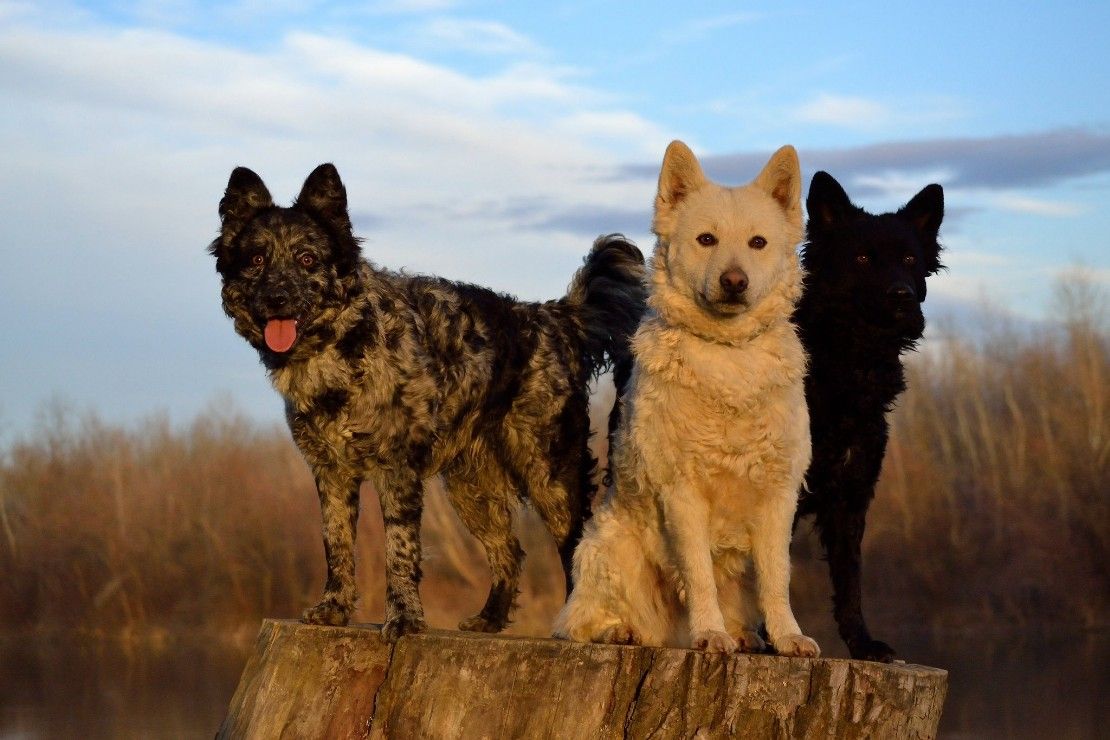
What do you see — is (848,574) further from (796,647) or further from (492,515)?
(492,515)

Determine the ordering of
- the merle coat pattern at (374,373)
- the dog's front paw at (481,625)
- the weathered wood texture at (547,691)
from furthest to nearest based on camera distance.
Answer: the dog's front paw at (481,625) → the merle coat pattern at (374,373) → the weathered wood texture at (547,691)

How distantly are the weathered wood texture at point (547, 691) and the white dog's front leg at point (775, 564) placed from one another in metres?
0.23

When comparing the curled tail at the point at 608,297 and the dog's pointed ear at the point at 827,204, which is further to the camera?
the curled tail at the point at 608,297

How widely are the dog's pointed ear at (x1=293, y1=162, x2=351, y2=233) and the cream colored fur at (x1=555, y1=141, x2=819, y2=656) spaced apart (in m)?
1.61

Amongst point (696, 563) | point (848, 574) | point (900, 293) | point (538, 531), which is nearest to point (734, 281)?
point (696, 563)

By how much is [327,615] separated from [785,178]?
2832 mm

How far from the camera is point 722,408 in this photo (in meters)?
5.35

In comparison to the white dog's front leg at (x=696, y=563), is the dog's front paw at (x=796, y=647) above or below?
below

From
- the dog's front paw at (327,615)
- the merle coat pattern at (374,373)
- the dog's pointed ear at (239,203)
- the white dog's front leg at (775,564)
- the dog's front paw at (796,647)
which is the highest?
the dog's pointed ear at (239,203)

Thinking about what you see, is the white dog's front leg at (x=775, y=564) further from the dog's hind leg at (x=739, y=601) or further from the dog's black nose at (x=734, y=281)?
the dog's black nose at (x=734, y=281)

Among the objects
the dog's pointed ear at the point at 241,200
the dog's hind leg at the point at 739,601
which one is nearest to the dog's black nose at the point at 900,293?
the dog's hind leg at the point at 739,601

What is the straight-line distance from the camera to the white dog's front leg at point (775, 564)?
5.30 m

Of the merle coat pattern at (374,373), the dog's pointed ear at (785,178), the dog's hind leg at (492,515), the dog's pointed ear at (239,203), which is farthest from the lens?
the dog's hind leg at (492,515)

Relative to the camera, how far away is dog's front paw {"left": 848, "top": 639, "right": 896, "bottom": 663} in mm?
5766
